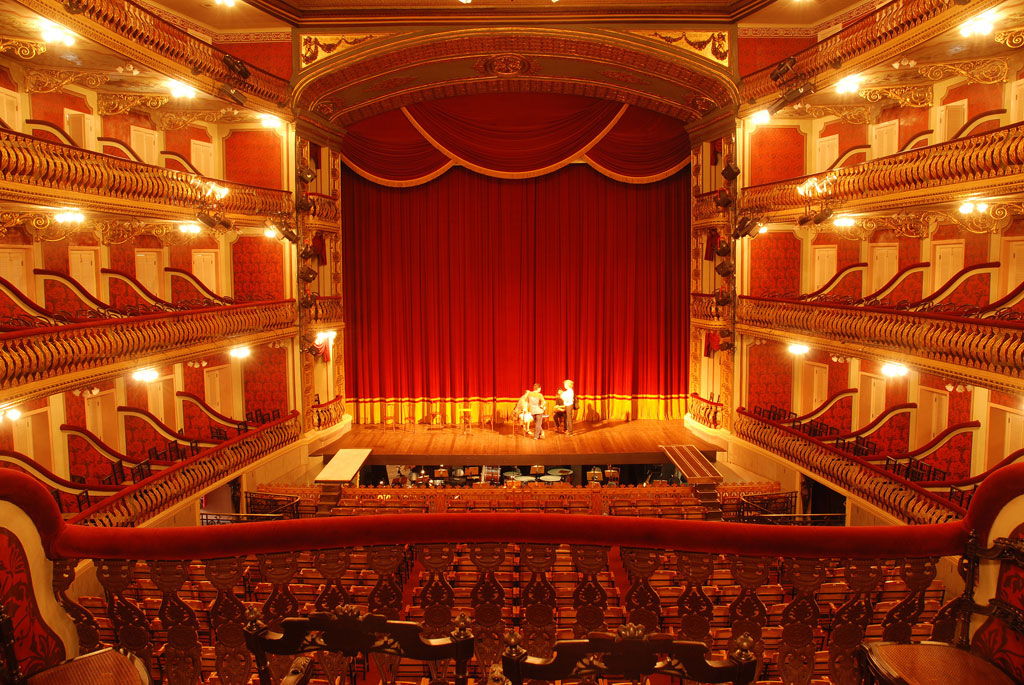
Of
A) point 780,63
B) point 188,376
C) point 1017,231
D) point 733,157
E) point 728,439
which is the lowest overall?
point 728,439

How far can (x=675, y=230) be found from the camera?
64.2 ft

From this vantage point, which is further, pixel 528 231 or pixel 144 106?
pixel 528 231

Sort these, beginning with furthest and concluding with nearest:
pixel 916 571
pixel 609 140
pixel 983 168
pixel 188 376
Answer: pixel 609 140 < pixel 188 376 < pixel 983 168 < pixel 916 571

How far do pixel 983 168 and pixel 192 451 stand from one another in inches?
514

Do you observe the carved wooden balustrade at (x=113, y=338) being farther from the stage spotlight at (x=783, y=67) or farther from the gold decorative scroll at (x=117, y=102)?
the stage spotlight at (x=783, y=67)

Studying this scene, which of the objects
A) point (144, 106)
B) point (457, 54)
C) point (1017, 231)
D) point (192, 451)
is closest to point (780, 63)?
point (1017, 231)

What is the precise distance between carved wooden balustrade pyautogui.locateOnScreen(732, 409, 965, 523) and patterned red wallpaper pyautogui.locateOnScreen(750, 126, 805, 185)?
17.2 ft

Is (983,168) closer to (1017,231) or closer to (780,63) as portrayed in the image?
(1017,231)

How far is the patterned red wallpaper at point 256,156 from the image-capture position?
16281 mm

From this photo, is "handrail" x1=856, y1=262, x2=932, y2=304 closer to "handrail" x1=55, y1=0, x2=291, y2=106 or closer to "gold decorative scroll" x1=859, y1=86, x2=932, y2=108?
"gold decorative scroll" x1=859, y1=86, x2=932, y2=108

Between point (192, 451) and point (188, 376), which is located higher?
point (188, 376)

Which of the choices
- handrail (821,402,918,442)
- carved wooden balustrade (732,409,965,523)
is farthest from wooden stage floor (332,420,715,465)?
handrail (821,402,918,442)

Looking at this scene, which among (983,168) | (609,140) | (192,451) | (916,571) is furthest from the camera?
(609,140)

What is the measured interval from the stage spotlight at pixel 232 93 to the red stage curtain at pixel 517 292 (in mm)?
5865
